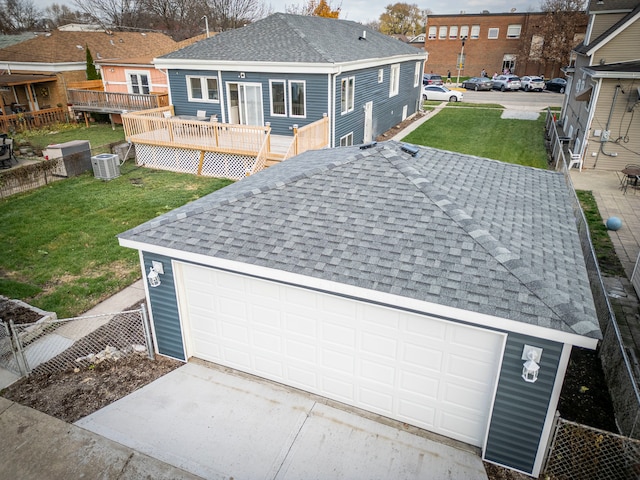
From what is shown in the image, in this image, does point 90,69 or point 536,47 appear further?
point 536,47

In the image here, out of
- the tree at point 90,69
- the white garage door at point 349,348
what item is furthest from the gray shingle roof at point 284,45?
the tree at point 90,69

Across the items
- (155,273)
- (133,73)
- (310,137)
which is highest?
(133,73)

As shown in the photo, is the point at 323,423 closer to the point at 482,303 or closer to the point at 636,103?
the point at 482,303

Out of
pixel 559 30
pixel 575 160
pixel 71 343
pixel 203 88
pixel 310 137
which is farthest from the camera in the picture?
pixel 559 30

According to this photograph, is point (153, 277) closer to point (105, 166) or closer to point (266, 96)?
point (105, 166)

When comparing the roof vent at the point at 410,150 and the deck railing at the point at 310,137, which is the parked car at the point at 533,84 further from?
→ the roof vent at the point at 410,150

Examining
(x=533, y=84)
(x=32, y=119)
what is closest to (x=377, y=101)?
(x=32, y=119)
